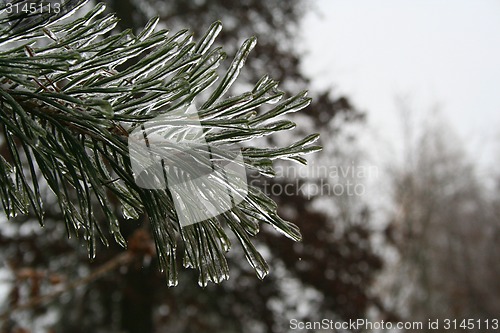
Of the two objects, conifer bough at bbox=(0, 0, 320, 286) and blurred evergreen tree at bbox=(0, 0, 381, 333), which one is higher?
conifer bough at bbox=(0, 0, 320, 286)

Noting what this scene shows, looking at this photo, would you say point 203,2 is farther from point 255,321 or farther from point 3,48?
point 3,48

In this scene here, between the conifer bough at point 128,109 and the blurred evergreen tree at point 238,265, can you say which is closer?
the conifer bough at point 128,109

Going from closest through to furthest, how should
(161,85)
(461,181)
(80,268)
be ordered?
(161,85) < (80,268) < (461,181)

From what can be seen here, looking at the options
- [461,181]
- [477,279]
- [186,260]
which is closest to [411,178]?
[461,181]

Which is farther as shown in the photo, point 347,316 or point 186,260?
point 347,316

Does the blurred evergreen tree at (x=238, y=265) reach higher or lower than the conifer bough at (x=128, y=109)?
lower

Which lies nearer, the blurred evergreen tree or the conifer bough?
the conifer bough

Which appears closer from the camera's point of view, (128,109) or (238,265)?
(128,109)

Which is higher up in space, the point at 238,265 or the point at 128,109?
the point at 128,109
